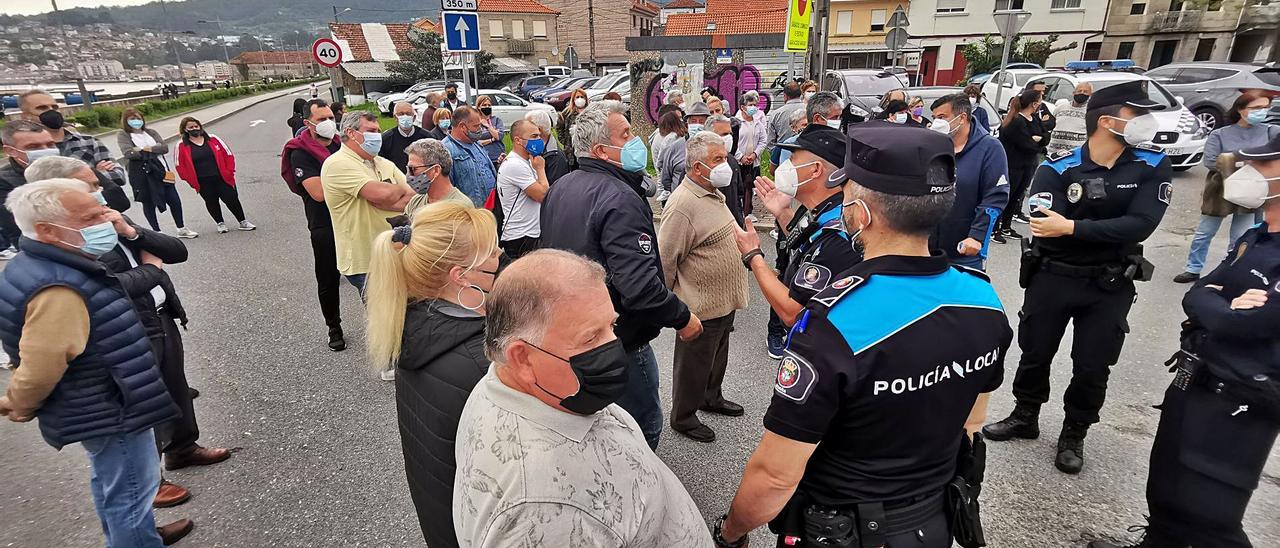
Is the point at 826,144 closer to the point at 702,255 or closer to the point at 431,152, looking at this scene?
the point at 702,255

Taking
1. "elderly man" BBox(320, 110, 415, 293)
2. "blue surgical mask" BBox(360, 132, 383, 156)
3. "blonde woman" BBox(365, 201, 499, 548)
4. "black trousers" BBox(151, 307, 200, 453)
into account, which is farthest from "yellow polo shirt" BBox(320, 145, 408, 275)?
"blonde woman" BBox(365, 201, 499, 548)

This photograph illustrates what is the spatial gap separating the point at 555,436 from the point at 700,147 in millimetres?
2373

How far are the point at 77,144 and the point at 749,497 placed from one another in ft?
22.6

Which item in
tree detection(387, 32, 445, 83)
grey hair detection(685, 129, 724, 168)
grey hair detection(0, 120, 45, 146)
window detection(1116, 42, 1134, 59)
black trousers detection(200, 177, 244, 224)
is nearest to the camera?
grey hair detection(685, 129, 724, 168)

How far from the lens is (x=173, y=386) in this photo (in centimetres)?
319

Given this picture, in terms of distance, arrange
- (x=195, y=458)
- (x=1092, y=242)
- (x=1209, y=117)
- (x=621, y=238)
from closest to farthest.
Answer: (x=621, y=238)
(x=1092, y=242)
(x=195, y=458)
(x=1209, y=117)

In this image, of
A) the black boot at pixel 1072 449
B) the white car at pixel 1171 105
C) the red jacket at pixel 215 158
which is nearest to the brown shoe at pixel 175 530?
the black boot at pixel 1072 449

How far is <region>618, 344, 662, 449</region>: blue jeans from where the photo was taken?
280cm

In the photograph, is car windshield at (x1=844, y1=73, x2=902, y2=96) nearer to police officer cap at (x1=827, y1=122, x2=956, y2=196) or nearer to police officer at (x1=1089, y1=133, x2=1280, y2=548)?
Result: police officer at (x1=1089, y1=133, x2=1280, y2=548)

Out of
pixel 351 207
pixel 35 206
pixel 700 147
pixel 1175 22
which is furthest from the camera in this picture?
pixel 1175 22

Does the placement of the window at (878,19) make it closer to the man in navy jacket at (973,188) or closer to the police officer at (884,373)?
the man in navy jacket at (973,188)

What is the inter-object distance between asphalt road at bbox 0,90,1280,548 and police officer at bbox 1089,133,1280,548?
0.58m

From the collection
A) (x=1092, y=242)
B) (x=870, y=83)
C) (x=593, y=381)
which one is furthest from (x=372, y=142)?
(x=870, y=83)

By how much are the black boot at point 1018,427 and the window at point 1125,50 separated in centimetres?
4037
